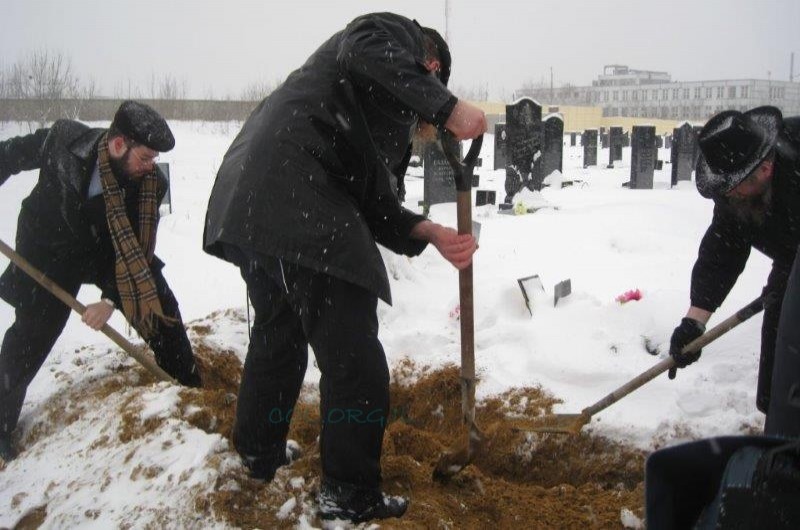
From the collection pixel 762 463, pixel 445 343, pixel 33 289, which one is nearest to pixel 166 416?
pixel 33 289

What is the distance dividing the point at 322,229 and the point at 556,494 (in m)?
1.45

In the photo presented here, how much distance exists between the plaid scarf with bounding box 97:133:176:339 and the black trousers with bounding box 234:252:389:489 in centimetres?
121

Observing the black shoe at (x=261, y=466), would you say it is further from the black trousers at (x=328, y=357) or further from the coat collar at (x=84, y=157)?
the coat collar at (x=84, y=157)

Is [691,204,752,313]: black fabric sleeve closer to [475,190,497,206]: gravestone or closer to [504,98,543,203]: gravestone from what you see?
[475,190,497,206]: gravestone

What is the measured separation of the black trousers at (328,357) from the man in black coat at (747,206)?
140 centimetres

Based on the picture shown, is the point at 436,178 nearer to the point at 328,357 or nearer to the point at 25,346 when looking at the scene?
the point at 25,346

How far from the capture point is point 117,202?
302cm

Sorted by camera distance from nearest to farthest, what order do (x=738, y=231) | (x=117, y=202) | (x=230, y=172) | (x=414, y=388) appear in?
(x=230, y=172) < (x=738, y=231) < (x=117, y=202) < (x=414, y=388)

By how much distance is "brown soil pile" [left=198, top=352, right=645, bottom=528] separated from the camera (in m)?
2.19

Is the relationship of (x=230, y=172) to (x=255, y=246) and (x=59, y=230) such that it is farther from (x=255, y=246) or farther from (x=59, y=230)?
(x=59, y=230)

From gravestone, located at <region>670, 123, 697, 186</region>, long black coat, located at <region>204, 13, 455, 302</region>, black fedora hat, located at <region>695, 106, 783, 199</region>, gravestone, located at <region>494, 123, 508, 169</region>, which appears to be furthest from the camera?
gravestone, located at <region>494, 123, 508, 169</region>

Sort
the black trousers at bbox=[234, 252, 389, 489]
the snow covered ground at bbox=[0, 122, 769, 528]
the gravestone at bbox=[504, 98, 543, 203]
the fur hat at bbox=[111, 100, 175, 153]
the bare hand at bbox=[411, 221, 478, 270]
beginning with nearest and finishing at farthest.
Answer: the black trousers at bbox=[234, 252, 389, 489] → the bare hand at bbox=[411, 221, 478, 270] → the snow covered ground at bbox=[0, 122, 769, 528] → the fur hat at bbox=[111, 100, 175, 153] → the gravestone at bbox=[504, 98, 543, 203]

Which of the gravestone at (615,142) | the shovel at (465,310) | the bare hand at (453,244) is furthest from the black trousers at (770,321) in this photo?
the gravestone at (615,142)

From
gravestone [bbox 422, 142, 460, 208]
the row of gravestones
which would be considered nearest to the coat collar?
the row of gravestones
